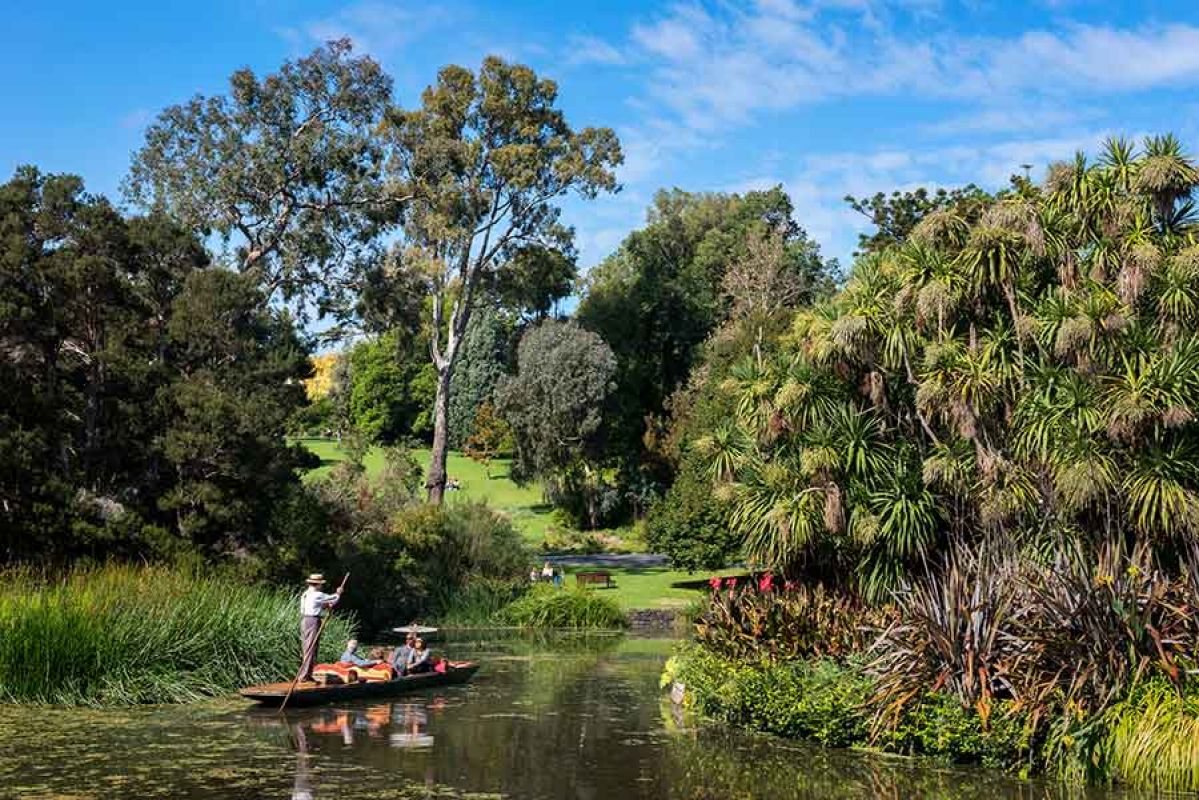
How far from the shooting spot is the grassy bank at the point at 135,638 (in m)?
20.7

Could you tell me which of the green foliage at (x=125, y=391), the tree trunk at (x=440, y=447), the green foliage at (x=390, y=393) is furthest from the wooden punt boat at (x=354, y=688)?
the green foliage at (x=390, y=393)

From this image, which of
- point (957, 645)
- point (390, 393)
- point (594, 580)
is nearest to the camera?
point (957, 645)

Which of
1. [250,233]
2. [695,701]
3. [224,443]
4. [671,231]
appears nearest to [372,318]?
[250,233]


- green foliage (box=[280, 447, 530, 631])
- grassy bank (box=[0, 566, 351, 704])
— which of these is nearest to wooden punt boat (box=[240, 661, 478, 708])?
grassy bank (box=[0, 566, 351, 704])

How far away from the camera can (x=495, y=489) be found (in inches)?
3073

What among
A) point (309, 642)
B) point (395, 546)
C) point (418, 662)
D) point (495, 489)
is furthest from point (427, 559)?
point (495, 489)

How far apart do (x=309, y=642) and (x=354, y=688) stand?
1105mm

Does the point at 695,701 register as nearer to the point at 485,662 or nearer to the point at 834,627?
the point at 834,627

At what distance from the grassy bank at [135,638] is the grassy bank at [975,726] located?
8.78m

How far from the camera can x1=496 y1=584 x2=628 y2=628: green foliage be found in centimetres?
3950

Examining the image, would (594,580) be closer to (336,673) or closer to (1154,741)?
(336,673)

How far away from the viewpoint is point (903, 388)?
2434cm

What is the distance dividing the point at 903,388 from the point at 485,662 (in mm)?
11810

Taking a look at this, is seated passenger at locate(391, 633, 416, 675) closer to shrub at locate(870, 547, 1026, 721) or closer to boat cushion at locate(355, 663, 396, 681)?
boat cushion at locate(355, 663, 396, 681)
